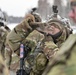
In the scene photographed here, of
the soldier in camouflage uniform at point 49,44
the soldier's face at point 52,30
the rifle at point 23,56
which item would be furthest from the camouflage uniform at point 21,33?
the soldier's face at point 52,30

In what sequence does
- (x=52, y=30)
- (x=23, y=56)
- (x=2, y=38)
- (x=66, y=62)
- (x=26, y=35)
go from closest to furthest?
(x=66, y=62), (x=52, y=30), (x=23, y=56), (x=26, y=35), (x=2, y=38)

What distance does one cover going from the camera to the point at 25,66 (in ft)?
21.5

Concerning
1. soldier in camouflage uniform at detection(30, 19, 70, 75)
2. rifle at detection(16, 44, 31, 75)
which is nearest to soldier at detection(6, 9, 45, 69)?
rifle at detection(16, 44, 31, 75)

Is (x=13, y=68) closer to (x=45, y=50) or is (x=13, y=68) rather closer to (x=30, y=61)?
(x=30, y=61)

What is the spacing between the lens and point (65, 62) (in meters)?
2.35

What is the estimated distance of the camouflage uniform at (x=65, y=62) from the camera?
2.30 meters

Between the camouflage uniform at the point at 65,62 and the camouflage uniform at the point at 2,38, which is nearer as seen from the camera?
the camouflage uniform at the point at 65,62

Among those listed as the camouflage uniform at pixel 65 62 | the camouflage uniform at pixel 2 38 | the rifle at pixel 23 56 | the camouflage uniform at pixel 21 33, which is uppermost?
the camouflage uniform at pixel 65 62

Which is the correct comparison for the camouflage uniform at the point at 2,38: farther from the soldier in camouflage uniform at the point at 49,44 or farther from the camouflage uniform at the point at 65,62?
the camouflage uniform at the point at 65,62

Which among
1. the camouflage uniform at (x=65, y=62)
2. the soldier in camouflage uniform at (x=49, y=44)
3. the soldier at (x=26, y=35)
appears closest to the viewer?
the camouflage uniform at (x=65, y=62)

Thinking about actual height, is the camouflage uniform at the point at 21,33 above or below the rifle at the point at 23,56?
above

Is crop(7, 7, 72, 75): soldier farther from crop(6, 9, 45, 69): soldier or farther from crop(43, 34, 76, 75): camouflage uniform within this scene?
crop(43, 34, 76, 75): camouflage uniform

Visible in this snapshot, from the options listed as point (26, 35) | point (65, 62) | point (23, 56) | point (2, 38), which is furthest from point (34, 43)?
point (65, 62)

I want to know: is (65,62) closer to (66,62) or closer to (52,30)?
(66,62)
